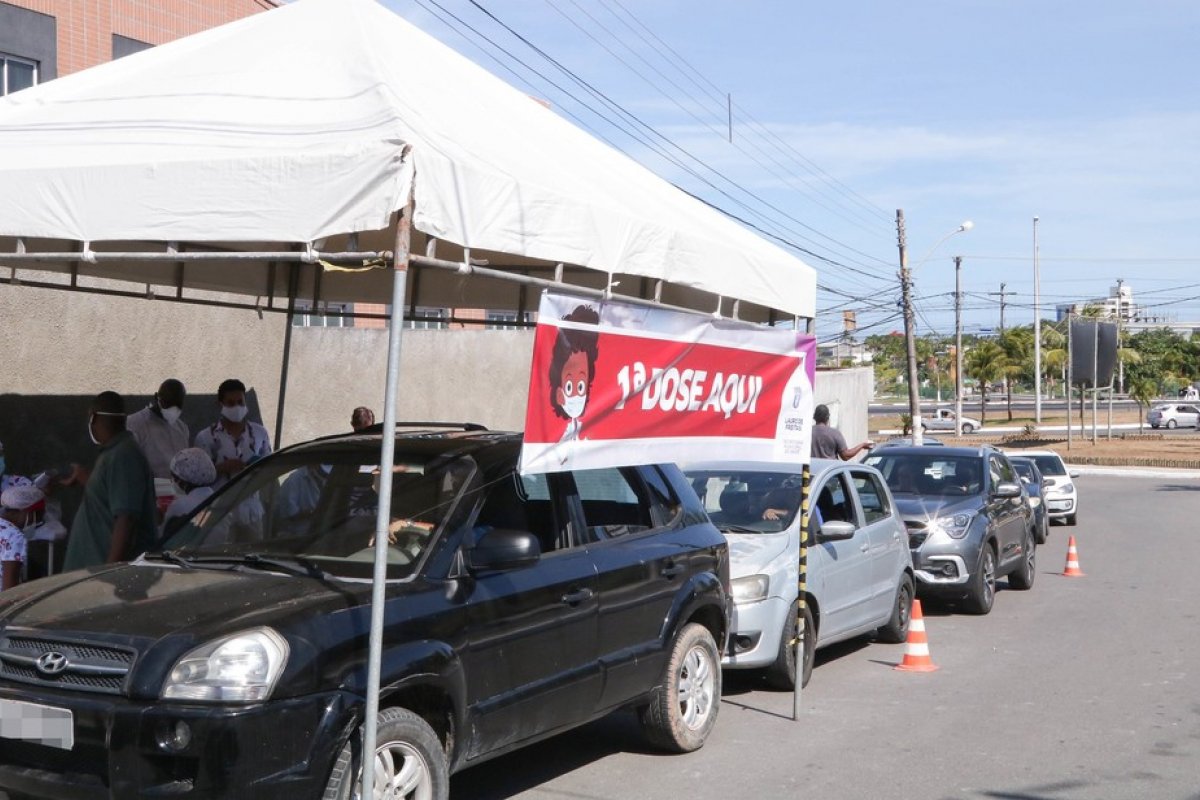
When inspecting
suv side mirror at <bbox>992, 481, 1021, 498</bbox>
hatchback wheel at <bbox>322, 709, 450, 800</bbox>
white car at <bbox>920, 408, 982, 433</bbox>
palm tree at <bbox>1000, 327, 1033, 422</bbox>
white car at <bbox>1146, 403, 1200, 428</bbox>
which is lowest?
hatchback wheel at <bbox>322, 709, 450, 800</bbox>

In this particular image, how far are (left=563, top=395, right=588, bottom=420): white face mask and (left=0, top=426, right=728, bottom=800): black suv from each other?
524 millimetres

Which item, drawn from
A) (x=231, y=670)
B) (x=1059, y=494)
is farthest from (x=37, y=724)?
(x=1059, y=494)

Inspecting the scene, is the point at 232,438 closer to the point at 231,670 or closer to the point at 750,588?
the point at 750,588

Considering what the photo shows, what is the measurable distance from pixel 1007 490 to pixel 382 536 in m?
11.0

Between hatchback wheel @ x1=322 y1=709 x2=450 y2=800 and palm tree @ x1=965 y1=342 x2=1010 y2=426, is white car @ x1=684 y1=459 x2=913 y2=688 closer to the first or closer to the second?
hatchback wheel @ x1=322 y1=709 x2=450 y2=800

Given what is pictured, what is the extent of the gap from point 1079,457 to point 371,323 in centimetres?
3629

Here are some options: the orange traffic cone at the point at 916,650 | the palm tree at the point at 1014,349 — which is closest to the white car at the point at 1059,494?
the orange traffic cone at the point at 916,650

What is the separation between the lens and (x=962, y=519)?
13.7m

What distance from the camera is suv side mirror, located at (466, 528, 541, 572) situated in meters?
5.68

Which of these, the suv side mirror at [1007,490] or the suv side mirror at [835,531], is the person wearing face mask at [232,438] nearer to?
the suv side mirror at [835,531]

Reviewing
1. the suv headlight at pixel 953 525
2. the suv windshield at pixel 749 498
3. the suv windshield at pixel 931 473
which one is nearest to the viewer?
the suv windshield at pixel 749 498

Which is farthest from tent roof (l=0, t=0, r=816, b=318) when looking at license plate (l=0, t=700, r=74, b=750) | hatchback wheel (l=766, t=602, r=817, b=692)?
hatchback wheel (l=766, t=602, r=817, b=692)

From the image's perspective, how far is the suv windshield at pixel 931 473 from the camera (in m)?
14.7

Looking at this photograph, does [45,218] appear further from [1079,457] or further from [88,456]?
[1079,457]
